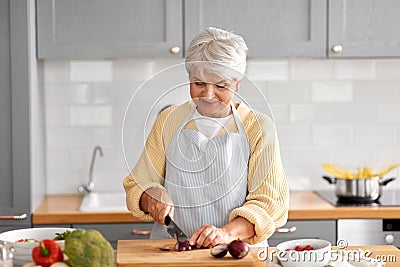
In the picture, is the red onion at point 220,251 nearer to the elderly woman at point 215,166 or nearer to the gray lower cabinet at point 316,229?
the elderly woman at point 215,166

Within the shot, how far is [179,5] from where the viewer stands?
11.7 ft

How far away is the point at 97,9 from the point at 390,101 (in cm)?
161

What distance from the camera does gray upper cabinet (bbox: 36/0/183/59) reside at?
11.6 ft

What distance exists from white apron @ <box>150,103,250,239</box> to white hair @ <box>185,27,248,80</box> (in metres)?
0.16

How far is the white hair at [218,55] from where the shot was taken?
2250mm

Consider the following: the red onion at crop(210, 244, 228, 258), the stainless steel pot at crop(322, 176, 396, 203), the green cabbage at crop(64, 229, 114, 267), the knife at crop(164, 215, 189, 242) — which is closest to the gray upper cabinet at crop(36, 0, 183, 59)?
the stainless steel pot at crop(322, 176, 396, 203)

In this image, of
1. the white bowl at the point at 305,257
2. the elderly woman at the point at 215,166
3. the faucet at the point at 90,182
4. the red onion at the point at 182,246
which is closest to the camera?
the white bowl at the point at 305,257

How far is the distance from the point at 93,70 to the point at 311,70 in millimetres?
1145

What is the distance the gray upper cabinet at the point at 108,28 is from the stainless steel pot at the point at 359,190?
101 cm

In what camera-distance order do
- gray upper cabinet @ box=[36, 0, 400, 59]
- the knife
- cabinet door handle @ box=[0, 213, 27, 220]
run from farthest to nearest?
1. gray upper cabinet @ box=[36, 0, 400, 59]
2. cabinet door handle @ box=[0, 213, 27, 220]
3. the knife

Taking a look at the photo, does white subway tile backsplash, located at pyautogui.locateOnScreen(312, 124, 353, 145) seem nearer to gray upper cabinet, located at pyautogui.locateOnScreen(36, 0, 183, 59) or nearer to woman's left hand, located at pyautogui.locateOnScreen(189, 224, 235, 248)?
gray upper cabinet, located at pyautogui.locateOnScreen(36, 0, 183, 59)

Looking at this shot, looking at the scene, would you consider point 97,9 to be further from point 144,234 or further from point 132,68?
point 144,234

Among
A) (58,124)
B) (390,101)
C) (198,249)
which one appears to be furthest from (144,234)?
(390,101)
